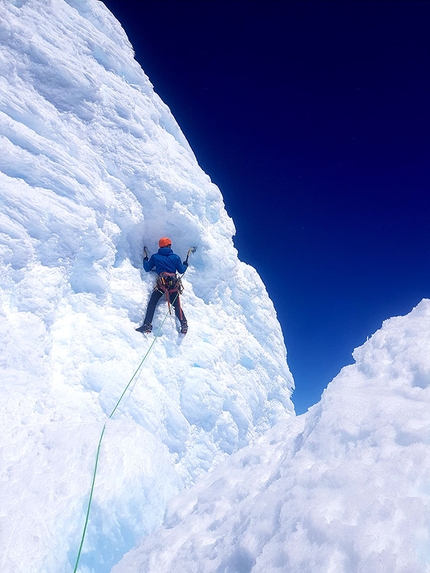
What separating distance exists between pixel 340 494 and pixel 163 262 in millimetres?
4832

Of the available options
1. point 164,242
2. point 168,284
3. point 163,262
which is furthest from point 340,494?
point 164,242

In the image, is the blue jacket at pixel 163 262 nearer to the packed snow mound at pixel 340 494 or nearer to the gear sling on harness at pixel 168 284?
the gear sling on harness at pixel 168 284

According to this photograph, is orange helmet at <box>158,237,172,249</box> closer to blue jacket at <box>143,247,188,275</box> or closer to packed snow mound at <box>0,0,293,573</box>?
blue jacket at <box>143,247,188,275</box>

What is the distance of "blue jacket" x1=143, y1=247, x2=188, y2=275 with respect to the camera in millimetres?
6301

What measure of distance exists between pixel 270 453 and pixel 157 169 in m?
5.36

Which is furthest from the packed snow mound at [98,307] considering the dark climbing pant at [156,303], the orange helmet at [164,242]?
the orange helmet at [164,242]

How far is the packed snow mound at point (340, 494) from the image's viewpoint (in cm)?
185

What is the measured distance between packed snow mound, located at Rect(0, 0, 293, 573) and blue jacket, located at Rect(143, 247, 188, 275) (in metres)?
0.28

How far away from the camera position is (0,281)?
4.32 meters

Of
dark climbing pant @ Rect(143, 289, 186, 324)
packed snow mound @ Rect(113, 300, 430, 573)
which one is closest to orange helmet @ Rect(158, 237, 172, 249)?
dark climbing pant @ Rect(143, 289, 186, 324)

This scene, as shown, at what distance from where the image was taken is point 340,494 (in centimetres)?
216

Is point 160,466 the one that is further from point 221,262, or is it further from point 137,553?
point 221,262

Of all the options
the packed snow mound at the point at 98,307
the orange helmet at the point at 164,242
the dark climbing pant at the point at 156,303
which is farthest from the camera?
the orange helmet at the point at 164,242

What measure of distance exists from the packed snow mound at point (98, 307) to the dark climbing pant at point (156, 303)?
21cm
